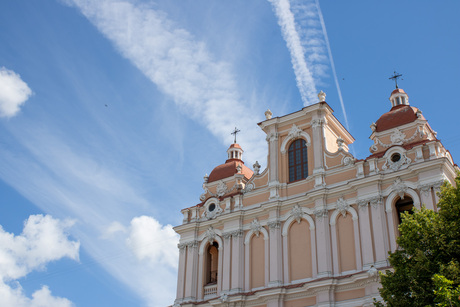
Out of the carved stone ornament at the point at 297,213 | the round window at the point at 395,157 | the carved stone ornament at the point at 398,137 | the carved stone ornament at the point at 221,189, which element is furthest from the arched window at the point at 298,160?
the round window at the point at 395,157

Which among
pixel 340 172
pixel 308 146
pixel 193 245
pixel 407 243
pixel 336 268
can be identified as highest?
pixel 308 146

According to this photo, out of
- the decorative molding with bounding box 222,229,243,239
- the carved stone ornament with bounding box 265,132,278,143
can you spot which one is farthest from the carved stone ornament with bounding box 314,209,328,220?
the carved stone ornament with bounding box 265,132,278,143

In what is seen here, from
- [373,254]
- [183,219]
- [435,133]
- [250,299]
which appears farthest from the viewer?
[183,219]

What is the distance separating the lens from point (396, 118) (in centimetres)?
2897

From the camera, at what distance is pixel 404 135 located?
28109 mm

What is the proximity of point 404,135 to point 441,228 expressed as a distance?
1123 centimetres

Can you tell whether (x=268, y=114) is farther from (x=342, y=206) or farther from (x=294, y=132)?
(x=342, y=206)

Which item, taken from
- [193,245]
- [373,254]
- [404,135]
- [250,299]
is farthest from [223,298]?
[404,135]

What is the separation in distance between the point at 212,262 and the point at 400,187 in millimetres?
11518

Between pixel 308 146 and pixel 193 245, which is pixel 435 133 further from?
pixel 193 245

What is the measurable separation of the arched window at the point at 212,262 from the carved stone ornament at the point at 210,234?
356 millimetres

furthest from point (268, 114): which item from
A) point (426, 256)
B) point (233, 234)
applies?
point (426, 256)

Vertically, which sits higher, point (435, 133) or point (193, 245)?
point (435, 133)

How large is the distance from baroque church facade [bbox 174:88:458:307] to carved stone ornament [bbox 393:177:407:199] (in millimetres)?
44
